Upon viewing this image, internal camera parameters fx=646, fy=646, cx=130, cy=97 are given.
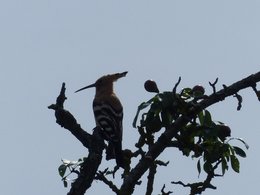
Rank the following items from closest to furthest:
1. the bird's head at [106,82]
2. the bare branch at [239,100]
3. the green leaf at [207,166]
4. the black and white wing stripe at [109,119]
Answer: the bare branch at [239,100]
the green leaf at [207,166]
the black and white wing stripe at [109,119]
the bird's head at [106,82]

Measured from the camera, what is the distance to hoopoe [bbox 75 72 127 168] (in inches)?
305

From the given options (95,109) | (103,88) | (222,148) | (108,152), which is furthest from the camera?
(103,88)

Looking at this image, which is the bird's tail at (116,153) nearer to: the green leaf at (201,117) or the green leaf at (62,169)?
the green leaf at (62,169)

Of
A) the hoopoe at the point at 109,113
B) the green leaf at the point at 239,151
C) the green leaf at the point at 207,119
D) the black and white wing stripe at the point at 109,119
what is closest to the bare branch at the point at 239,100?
the green leaf at the point at 207,119

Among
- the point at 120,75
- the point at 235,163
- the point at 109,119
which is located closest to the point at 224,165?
the point at 235,163

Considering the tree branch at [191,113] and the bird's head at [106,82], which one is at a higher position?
the bird's head at [106,82]

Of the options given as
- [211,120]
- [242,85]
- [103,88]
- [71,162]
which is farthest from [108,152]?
[103,88]

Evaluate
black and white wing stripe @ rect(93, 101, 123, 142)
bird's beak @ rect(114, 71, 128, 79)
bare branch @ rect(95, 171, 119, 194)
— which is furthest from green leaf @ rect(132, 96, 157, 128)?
bird's beak @ rect(114, 71, 128, 79)

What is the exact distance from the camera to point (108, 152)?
7312 mm

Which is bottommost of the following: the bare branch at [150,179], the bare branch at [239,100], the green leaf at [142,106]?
the bare branch at [150,179]

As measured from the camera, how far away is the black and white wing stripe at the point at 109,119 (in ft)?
28.0

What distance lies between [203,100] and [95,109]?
454 centimetres

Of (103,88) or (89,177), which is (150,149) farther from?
(103,88)

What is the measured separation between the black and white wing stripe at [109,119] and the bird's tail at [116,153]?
1.32ft
